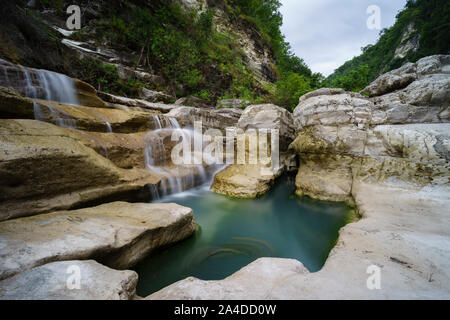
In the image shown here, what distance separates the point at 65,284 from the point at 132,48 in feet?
42.6

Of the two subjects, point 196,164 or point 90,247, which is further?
point 196,164

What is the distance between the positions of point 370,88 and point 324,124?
2.30 meters

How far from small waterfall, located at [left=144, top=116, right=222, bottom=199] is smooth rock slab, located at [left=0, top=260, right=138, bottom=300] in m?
2.71

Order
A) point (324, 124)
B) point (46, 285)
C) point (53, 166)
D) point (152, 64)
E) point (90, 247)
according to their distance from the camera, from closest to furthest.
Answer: point (46, 285) → point (90, 247) → point (53, 166) → point (324, 124) → point (152, 64)

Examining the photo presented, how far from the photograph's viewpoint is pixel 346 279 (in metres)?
1.33

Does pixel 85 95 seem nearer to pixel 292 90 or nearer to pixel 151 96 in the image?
pixel 151 96

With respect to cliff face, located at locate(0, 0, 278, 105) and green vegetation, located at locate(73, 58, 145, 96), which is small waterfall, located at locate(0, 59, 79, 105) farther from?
green vegetation, located at locate(73, 58, 145, 96)

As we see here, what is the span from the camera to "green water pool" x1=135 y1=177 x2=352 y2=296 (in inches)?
92.5

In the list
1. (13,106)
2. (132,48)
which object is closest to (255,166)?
(13,106)

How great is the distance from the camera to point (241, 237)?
3.20m

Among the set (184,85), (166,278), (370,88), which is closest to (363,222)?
(166,278)

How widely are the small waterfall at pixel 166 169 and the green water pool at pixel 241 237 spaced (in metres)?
0.28

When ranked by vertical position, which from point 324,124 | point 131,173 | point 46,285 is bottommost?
point 46,285

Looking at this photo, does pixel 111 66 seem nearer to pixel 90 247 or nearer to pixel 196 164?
pixel 196 164
